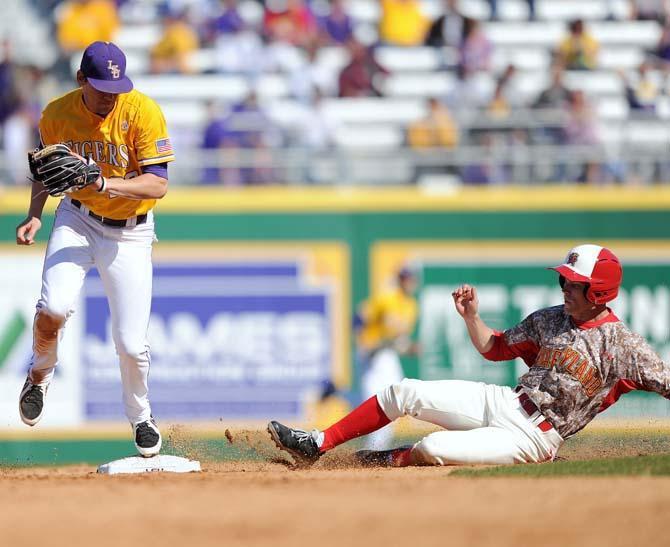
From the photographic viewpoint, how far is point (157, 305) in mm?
12906

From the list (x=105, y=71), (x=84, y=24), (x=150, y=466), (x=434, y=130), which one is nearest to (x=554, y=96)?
Result: (x=434, y=130)

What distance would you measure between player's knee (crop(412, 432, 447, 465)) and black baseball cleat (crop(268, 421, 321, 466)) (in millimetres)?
609

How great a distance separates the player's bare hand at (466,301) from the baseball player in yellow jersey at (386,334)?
5331 millimetres

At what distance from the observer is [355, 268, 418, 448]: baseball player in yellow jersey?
491 inches

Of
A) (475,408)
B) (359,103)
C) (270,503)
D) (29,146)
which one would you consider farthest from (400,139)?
(270,503)

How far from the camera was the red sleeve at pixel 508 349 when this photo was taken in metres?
7.11

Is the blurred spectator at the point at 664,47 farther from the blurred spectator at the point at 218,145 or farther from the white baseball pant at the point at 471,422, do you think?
the white baseball pant at the point at 471,422

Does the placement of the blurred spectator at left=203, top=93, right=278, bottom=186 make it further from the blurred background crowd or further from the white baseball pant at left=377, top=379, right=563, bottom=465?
the white baseball pant at left=377, top=379, right=563, bottom=465

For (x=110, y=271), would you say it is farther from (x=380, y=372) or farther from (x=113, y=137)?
(x=380, y=372)

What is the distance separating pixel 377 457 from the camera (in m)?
7.43

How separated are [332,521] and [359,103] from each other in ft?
30.7

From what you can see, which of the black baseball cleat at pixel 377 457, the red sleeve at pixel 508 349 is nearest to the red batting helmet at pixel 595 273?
the red sleeve at pixel 508 349

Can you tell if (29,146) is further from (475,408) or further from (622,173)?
(475,408)

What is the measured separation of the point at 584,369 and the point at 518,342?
20.6 inches
